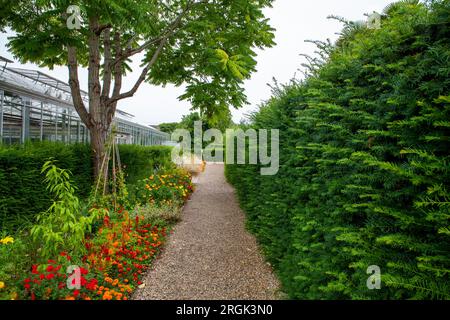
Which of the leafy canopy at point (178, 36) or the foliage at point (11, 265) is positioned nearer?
the foliage at point (11, 265)

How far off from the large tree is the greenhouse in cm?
128

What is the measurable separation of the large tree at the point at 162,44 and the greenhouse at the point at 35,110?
1.28 metres

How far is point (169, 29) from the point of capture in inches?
303

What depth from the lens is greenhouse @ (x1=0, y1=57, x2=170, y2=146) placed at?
7969 millimetres

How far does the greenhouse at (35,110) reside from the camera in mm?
7969

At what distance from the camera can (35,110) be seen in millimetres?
9180

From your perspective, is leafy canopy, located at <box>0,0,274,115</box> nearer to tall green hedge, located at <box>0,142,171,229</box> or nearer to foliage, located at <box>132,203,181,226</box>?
tall green hedge, located at <box>0,142,171,229</box>

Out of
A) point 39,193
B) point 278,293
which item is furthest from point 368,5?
point 39,193

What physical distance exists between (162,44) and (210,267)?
6.30 meters

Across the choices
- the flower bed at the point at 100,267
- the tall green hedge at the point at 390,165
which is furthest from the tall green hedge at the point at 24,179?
the tall green hedge at the point at 390,165

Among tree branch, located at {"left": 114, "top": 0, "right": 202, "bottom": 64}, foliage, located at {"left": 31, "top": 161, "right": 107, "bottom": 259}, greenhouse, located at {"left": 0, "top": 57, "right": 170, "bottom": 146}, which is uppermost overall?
tree branch, located at {"left": 114, "top": 0, "right": 202, "bottom": 64}

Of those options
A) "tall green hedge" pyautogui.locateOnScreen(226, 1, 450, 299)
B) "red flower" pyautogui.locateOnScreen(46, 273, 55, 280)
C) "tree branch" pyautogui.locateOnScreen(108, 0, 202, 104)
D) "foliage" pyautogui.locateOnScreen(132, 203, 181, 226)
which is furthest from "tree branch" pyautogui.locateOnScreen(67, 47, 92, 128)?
"tall green hedge" pyautogui.locateOnScreen(226, 1, 450, 299)

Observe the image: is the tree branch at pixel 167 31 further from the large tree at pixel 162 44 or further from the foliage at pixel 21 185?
the foliage at pixel 21 185

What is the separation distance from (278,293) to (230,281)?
0.70 metres
